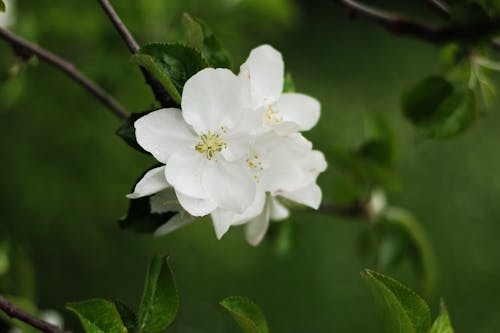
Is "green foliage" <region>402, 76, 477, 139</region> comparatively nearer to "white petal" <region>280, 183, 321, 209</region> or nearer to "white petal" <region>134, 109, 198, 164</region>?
"white petal" <region>280, 183, 321, 209</region>

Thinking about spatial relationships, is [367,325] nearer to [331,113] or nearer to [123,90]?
[331,113]

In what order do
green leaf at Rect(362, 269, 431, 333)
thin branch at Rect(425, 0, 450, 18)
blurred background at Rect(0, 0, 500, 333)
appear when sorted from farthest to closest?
1. blurred background at Rect(0, 0, 500, 333)
2. thin branch at Rect(425, 0, 450, 18)
3. green leaf at Rect(362, 269, 431, 333)

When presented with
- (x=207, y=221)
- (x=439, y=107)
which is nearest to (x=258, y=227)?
(x=439, y=107)

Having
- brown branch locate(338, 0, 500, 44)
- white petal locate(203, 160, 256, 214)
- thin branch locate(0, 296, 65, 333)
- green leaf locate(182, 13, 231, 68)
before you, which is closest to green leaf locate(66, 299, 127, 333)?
thin branch locate(0, 296, 65, 333)

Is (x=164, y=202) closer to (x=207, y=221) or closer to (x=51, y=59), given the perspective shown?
(x=51, y=59)

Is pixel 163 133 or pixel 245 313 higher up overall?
pixel 163 133


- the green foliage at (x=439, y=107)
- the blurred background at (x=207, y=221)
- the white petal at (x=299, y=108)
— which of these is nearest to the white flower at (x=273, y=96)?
the white petal at (x=299, y=108)
